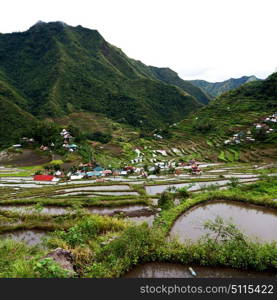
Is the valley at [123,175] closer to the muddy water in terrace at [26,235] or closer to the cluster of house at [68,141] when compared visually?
the muddy water in terrace at [26,235]

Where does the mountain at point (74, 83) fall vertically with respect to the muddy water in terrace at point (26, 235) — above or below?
above

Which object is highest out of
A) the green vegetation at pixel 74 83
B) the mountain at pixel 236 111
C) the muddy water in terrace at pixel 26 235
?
the green vegetation at pixel 74 83

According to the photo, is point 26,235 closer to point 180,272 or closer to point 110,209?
point 110,209

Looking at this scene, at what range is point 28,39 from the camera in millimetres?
153625

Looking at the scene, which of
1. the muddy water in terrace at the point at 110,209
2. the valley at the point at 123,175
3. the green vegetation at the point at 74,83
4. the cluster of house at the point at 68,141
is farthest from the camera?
the green vegetation at the point at 74,83

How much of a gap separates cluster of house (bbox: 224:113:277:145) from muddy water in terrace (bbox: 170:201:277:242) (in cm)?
4047

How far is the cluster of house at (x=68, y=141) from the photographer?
52969 mm

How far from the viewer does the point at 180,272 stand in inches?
272

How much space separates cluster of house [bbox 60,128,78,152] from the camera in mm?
52969

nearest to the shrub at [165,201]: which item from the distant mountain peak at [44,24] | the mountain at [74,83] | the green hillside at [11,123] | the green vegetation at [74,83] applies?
the green hillside at [11,123]

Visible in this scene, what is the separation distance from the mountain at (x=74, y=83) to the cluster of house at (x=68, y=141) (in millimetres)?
34338

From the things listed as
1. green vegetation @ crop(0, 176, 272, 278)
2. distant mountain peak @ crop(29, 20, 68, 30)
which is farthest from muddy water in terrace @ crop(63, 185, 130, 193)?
distant mountain peak @ crop(29, 20, 68, 30)

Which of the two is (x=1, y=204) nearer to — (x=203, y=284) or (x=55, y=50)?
(x=203, y=284)

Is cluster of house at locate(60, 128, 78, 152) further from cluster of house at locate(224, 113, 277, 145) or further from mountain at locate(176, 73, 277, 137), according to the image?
cluster of house at locate(224, 113, 277, 145)
